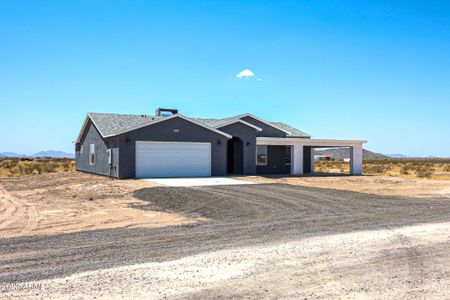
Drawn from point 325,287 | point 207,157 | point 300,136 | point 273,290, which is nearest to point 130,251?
point 273,290

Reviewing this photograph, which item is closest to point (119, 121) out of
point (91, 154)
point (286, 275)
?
point (91, 154)

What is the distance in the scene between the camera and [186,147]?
2594 centimetres

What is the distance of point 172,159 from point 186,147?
125cm

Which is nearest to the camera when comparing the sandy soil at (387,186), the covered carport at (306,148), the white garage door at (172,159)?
the sandy soil at (387,186)

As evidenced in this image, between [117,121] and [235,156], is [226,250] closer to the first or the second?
[117,121]

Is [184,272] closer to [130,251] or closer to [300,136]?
[130,251]

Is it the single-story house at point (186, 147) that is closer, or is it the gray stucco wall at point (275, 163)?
the single-story house at point (186, 147)

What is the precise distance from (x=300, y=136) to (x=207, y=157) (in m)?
10.9

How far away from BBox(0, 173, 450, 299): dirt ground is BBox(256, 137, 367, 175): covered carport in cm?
1557

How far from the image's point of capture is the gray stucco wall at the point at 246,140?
2856cm

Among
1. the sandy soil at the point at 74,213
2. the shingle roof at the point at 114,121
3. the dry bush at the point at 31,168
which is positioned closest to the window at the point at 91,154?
the shingle roof at the point at 114,121

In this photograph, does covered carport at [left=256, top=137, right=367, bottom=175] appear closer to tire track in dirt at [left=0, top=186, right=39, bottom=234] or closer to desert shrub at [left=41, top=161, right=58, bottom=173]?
tire track in dirt at [left=0, top=186, right=39, bottom=234]

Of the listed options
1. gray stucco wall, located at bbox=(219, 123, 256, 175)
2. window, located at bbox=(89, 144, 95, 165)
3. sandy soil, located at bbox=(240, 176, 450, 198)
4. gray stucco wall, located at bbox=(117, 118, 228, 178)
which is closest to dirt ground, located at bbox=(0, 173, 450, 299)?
sandy soil, located at bbox=(240, 176, 450, 198)

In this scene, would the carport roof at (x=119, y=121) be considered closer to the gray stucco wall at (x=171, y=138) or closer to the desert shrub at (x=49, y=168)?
the gray stucco wall at (x=171, y=138)
